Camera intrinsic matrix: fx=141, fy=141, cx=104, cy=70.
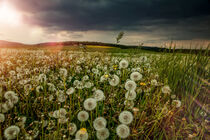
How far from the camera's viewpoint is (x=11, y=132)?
137 cm

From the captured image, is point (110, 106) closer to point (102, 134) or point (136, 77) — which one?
point (136, 77)

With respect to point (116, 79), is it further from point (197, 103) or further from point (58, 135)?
point (197, 103)

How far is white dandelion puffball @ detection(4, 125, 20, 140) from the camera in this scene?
1329 mm

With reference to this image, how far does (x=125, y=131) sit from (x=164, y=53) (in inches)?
135

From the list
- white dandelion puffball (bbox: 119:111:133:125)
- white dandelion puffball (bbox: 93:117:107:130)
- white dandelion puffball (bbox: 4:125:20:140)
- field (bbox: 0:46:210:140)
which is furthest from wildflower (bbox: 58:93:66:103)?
white dandelion puffball (bbox: 119:111:133:125)

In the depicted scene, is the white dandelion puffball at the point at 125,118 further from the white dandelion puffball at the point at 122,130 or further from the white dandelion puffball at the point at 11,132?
the white dandelion puffball at the point at 11,132

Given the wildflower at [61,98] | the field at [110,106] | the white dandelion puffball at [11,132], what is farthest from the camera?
the wildflower at [61,98]

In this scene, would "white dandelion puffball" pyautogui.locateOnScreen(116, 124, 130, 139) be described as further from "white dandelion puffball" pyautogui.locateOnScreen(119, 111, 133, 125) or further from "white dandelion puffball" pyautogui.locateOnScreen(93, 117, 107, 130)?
"white dandelion puffball" pyautogui.locateOnScreen(93, 117, 107, 130)

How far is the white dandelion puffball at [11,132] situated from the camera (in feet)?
4.36

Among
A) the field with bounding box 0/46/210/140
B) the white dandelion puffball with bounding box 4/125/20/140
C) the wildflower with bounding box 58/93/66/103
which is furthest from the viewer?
the wildflower with bounding box 58/93/66/103

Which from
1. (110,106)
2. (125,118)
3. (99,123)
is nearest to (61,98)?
(110,106)

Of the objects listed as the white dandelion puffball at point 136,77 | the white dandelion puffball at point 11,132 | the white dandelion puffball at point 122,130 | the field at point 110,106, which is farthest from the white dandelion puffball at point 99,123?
the white dandelion puffball at point 136,77

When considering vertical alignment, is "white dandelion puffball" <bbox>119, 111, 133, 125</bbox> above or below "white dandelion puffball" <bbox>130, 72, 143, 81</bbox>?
below

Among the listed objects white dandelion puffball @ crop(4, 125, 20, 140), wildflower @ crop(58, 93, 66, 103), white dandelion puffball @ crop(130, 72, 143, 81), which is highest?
white dandelion puffball @ crop(130, 72, 143, 81)
